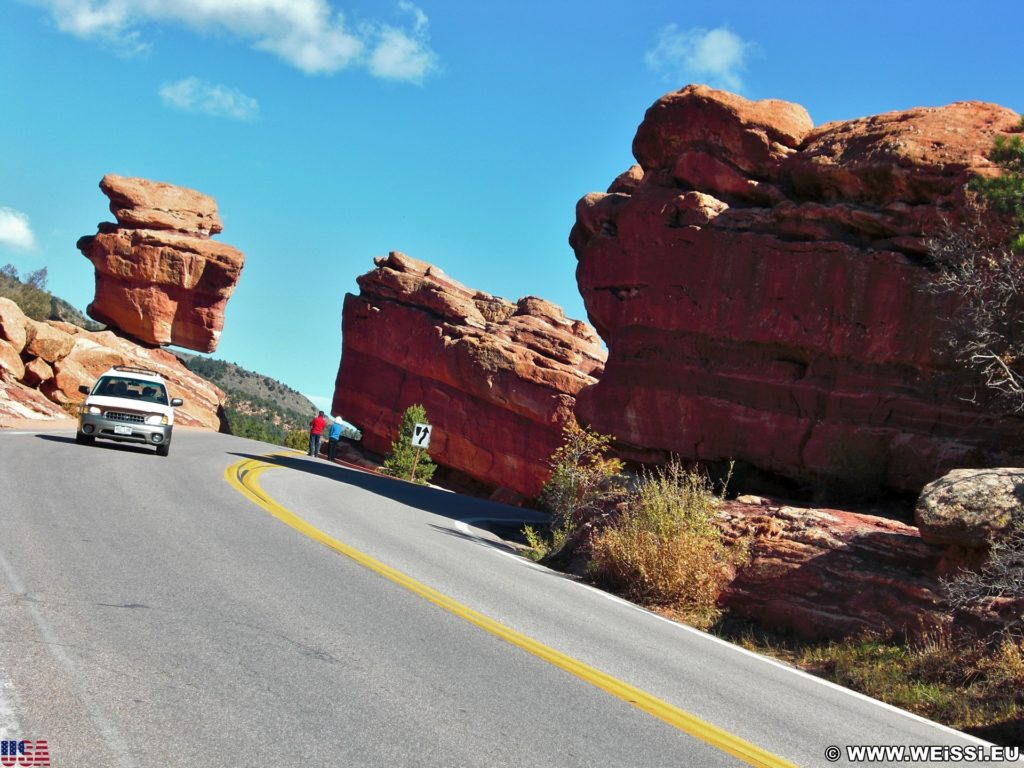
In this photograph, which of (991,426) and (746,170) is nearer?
(991,426)

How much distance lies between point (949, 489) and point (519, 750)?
7660 mm

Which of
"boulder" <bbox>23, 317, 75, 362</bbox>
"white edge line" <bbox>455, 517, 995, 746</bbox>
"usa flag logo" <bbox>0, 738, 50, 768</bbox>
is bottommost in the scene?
"usa flag logo" <bbox>0, 738, 50, 768</bbox>

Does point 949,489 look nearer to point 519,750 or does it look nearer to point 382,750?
point 519,750

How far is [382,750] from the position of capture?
4.39 meters

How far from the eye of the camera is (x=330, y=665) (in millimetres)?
5770

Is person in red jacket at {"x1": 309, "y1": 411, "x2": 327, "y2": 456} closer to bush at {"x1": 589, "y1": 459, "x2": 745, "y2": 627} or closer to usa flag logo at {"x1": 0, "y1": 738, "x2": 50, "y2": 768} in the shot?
bush at {"x1": 589, "y1": 459, "x2": 745, "y2": 627}

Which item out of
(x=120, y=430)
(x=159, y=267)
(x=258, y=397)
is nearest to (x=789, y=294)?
(x=120, y=430)

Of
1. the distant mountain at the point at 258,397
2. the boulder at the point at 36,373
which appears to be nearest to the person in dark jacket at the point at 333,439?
the boulder at the point at 36,373

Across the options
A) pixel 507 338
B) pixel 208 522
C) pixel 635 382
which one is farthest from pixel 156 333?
pixel 208 522

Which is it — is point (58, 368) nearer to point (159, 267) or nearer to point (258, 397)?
point (159, 267)

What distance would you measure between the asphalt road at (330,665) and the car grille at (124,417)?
31.2 ft

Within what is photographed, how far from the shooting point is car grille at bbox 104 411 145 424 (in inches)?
819

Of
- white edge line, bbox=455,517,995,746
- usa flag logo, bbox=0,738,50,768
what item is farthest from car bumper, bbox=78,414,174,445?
usa flag logo, bbox=0,738,50,768

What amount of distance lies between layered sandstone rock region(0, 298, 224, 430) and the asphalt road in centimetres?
2517
